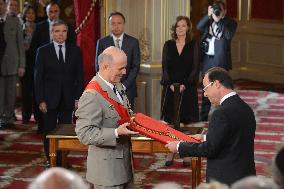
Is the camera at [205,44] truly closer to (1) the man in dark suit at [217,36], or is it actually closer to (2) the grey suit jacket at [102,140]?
(1) the man in dark suit at [217,36]

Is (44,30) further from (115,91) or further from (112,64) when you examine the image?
(112,64)

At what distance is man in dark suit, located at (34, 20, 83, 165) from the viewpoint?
327 inches

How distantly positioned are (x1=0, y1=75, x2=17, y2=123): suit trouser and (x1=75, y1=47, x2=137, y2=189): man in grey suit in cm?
542

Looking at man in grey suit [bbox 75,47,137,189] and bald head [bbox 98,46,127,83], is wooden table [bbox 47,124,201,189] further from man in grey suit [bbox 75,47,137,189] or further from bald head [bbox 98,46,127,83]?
bald head [bbox 98,46,127,83]

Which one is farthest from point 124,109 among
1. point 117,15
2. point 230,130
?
point 117,15

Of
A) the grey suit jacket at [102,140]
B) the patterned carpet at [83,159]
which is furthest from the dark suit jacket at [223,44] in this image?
the grey suit jacket at [102,140]

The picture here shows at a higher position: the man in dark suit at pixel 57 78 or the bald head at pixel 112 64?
the bald head at pixel 112 64

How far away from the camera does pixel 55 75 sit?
8.35 metres

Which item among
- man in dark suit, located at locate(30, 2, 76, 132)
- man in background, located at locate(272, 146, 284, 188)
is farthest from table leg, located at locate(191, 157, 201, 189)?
man in dark suit, located at locate(30, 2, 76, 132)

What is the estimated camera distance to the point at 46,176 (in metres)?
3.33

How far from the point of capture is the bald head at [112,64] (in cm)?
536

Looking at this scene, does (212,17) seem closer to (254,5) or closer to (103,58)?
(254,5)

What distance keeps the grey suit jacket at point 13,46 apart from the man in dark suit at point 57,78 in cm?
215

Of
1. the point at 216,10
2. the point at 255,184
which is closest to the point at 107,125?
the point at 255,184
